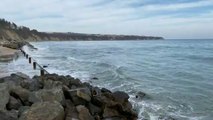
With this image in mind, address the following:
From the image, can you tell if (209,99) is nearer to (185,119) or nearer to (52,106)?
(185,119)

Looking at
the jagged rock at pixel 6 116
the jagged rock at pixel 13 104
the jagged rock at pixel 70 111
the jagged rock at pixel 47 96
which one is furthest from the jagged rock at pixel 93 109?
the jagged rock at pixel 6 116

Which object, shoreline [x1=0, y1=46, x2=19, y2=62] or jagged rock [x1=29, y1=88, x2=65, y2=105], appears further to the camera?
shoreline [x1=0, y1=46, x2=19, y2=62]

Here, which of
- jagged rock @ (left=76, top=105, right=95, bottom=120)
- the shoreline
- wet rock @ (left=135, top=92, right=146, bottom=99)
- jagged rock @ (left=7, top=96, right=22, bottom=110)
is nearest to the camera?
jagged rock @ (left=76, top=105, right=95, bottom=120)

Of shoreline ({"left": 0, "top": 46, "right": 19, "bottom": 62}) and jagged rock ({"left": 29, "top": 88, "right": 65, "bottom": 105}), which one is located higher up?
jagged rock ({"left": 29, "top": 88, "right": 65, "bottom": 105})

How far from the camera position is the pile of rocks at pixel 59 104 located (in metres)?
9.88

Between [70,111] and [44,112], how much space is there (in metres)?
1.98

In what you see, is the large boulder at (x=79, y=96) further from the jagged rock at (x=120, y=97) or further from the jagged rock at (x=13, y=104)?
the jagged rock at (x=13, y=104)

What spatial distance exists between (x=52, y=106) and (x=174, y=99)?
10.4m

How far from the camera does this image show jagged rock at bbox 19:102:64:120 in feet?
31.7

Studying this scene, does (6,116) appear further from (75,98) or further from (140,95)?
(140,95)

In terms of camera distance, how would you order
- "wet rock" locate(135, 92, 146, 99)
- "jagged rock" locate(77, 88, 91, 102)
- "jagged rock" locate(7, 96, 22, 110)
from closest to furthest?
"jagged rock" locate(7, 96, 22, 110)
"jagged rock" locate(77, 88, 91, 102)
"wet rock" locate(135, 92, 146, 99)

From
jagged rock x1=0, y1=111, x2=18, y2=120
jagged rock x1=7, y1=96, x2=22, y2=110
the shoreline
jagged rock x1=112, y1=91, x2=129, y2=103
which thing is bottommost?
the shoreline

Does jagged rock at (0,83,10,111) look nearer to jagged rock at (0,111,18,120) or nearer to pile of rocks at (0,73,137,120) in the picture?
pile of rocks at (0,73,137,120)

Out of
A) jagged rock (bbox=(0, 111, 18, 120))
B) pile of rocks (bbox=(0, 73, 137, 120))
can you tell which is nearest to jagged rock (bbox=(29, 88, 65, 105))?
pile of rocks (bbox=(0, 73, 137, 120))
